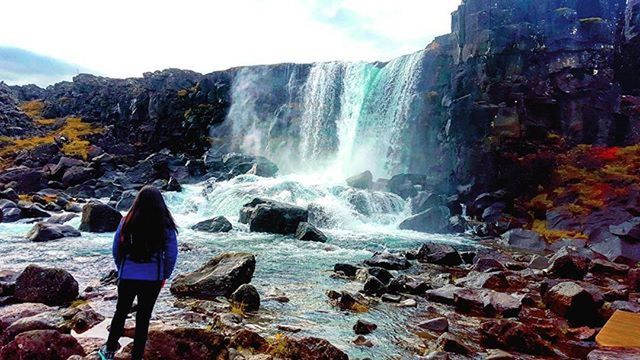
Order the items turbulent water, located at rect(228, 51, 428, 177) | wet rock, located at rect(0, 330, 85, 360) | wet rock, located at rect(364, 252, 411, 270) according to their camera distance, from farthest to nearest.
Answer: turbulent water, located at rect(228, 51, 428, 177) < wet rock, located at rect(364, 252, 411, 270) < wet rock, located at rect(0, 330, 85, 360)

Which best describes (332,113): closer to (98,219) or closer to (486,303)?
(98,219)

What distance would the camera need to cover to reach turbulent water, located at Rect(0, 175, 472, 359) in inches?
404

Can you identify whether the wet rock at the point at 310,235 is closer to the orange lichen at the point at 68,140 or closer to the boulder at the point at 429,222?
the boulder at the point at 429,222

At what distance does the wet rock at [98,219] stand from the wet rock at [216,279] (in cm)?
1400

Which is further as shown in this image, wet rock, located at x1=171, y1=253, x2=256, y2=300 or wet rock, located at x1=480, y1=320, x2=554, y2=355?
wet rock, located at x1=171, y1=253, x2=256, y2=300

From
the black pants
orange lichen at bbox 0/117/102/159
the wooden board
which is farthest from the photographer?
orange lichen at bbox 0/117/102/159

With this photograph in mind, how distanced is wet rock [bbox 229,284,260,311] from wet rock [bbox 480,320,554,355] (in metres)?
5.45

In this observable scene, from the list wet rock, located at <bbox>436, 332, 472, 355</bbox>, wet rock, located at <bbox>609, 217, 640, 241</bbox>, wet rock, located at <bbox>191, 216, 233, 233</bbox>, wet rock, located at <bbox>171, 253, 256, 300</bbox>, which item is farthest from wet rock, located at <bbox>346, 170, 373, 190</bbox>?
wet rock, located at <bbox>436, 332, 472, 355</bbox>

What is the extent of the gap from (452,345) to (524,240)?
61.0ft

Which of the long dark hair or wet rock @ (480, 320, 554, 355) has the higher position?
the long dark hair

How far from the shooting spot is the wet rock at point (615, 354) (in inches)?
306

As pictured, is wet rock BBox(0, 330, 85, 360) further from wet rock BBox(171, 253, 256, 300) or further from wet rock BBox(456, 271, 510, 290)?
wet rock BBox(456, 271, 510, 290)

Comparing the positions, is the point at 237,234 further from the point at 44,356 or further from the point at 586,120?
the point at 586,120

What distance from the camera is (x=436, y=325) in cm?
1022
